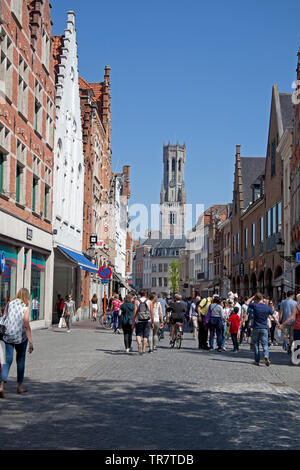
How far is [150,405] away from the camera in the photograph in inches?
347

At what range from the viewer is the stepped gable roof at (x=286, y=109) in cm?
3997

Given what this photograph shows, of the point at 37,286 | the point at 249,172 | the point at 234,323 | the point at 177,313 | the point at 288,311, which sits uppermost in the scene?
the point at 249,172

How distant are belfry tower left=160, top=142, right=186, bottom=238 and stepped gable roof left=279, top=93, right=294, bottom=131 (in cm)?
12364

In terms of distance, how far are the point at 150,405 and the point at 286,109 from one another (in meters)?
34.8

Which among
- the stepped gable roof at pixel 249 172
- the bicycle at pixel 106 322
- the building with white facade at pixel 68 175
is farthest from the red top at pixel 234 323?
the stepped gable roof at pixel 249 172

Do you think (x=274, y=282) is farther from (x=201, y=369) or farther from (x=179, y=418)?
(x=179, y=418)

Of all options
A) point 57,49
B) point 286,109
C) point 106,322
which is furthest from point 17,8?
point 286,109

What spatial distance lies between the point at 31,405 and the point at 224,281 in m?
58.6

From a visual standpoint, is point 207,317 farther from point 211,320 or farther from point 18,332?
point 18,332

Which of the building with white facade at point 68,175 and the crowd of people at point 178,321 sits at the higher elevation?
the building with white facade at point 68,175

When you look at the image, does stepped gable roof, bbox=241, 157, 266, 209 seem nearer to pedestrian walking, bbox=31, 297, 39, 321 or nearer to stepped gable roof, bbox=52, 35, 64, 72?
stepped gable roof, bbox=52, 35, 64, 72

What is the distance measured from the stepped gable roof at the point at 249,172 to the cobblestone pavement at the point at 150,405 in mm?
42217

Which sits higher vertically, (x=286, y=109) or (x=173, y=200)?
(x=173, y=200)

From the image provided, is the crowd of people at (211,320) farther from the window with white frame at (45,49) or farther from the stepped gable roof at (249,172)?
the stepped gable roof at (249,172)
